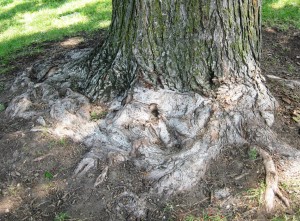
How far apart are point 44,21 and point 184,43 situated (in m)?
6.11

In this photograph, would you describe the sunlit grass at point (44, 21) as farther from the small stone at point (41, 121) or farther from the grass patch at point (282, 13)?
the grass patch at point (282, 13)

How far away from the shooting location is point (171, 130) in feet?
13.3

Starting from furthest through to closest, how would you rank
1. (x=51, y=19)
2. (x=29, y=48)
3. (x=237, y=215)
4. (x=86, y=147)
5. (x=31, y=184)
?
(x=51, y=19)
(x=29, y=48)
(x=86, y=147)
(x=31, y=184)
(x=237, y=215)

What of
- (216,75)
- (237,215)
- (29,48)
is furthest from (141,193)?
(29,48)

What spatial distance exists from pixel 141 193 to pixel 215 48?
1.60 metres

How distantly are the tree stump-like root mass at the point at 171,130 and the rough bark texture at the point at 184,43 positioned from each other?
0.47ft

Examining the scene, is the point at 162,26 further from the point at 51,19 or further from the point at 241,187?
the point at 51,19

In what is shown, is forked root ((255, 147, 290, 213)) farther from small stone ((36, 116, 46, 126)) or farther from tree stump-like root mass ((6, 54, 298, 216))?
small stone ((36, 116, 46, 126))

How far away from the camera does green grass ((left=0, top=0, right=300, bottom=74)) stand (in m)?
7.56

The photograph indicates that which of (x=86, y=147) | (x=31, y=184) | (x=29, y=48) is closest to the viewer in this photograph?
(x=31, y=184)

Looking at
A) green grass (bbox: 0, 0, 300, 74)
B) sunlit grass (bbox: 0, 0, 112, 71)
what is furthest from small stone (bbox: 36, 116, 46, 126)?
sunlit grass (bbox: 0, 0, 112, 71)

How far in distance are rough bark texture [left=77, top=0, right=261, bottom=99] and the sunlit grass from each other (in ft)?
11.9

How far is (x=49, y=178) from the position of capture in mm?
3863

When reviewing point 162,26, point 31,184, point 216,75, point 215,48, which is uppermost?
point 162,26
